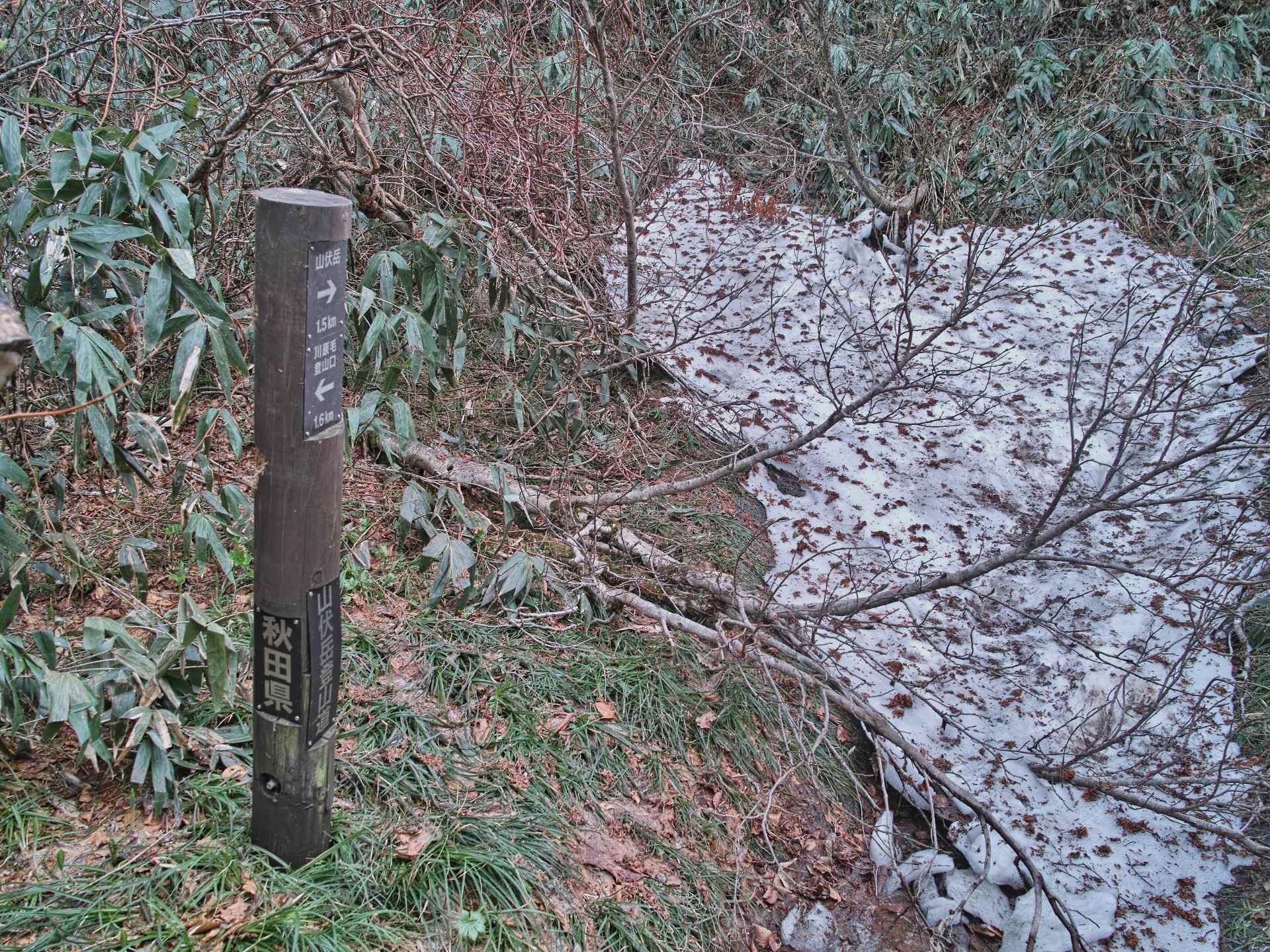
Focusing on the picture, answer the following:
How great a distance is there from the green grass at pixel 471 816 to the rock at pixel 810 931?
20cm

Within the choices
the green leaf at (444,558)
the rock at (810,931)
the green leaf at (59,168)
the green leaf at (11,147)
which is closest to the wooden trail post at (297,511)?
the green leaf at (59,168)

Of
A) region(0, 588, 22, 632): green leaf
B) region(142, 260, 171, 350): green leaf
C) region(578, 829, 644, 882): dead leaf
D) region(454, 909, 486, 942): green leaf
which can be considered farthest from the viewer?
Answer: region(578, 829, 644, 882): dead leaf

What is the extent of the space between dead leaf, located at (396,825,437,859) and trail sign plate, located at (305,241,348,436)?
46.4 inches

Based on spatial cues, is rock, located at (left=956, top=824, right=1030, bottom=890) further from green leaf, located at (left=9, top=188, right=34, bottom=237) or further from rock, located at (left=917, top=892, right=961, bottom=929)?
green leaf, located at (left=9, top=188, right=34, bottom=237)

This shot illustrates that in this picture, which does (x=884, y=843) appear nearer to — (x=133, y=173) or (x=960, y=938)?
(x=960, y=938)

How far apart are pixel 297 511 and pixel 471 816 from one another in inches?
44.3

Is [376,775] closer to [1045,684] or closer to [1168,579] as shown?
[1045,684]

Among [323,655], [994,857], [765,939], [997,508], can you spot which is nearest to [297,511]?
[323,655]

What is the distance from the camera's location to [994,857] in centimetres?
332

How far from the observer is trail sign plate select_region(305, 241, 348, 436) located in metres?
1.86

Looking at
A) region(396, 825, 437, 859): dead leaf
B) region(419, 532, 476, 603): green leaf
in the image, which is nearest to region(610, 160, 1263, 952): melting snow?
region(419, 532, 476, 603): green leaf

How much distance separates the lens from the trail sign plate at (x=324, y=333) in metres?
1.86

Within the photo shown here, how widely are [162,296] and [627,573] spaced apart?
229 cm

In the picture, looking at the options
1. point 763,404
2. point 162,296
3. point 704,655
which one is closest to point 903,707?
point 704,655
